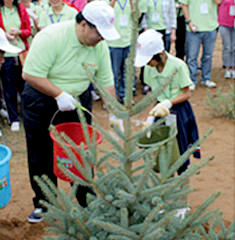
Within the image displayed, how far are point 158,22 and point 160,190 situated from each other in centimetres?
552

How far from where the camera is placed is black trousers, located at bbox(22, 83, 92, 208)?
3160 mm

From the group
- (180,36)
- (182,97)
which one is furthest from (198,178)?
(180,36)

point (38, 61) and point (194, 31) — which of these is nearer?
point (38, 61)

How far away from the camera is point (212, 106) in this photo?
19.9 ft

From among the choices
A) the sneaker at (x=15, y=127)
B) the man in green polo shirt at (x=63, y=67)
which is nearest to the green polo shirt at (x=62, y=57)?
the man in green polo shirt at (x=63, y=67)

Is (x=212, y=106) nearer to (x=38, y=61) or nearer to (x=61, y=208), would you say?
(x=38, y=61)

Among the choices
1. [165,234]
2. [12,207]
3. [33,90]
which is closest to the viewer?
[165,234]

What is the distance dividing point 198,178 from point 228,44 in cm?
398

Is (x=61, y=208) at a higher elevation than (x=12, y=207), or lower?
higher

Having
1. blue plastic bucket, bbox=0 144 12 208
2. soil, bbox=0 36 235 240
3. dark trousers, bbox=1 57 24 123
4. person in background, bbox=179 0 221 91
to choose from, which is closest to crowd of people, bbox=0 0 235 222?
soil, bbox=0 36 235 240

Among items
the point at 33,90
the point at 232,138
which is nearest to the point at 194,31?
the point at 232,138

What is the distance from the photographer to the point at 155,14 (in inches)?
268

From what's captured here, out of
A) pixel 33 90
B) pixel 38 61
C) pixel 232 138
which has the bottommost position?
pixel 232 138

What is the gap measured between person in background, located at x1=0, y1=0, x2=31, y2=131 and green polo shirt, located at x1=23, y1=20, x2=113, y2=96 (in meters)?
2.22
